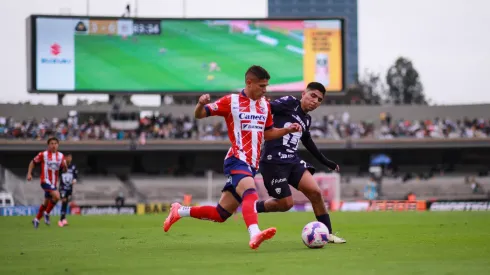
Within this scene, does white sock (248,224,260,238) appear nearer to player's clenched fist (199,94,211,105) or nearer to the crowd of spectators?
player's clenched fist (199,94,211,105)

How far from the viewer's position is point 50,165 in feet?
81.8

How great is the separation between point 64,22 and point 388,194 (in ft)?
80.7

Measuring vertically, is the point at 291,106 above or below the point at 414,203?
above

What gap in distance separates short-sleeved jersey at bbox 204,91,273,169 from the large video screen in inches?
1789

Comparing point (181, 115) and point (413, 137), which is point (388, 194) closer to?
point (413, 137)

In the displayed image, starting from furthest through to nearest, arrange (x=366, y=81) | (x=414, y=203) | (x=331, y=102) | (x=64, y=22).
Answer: (x=366, y=81), (x=331, y=102), (x=64, y=22), (x=414, y=203)

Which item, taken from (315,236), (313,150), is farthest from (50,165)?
(315,236)

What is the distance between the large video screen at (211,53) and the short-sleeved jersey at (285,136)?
4363 cm

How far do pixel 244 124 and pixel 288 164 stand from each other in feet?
6.08

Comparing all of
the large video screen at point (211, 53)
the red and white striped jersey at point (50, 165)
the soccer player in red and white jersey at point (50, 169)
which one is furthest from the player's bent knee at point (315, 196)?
the large video screen at point (211, 53)

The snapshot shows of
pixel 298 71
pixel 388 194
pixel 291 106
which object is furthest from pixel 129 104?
pixel 291 106

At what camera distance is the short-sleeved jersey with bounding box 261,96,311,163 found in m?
14.5

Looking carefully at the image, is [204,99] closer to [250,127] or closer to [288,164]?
[250,127]

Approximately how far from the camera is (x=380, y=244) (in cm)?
1432
